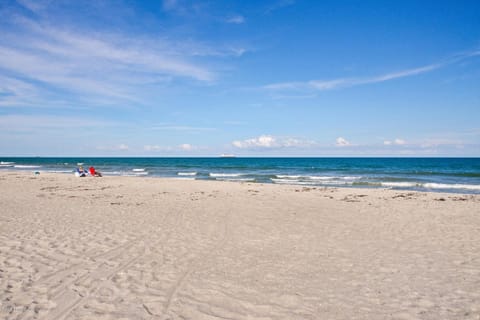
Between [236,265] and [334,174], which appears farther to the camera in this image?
[334,174]

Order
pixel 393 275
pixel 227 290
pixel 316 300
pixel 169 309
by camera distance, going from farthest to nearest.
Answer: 1. pixel 393 275
2. pixel 227 290
3. pixel 316 300
4. pixel 169 309

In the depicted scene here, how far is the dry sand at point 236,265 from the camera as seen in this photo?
453cm

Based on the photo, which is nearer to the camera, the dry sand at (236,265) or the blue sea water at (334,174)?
the dry sand at (236,265)

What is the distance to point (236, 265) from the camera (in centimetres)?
640

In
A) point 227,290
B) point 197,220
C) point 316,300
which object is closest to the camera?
point 316,300

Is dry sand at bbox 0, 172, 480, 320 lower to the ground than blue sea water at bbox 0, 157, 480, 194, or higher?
lower

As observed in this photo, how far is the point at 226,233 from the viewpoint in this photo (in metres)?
9.16

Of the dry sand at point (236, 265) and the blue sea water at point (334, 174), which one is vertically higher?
the blue sea water at point (334, 174)

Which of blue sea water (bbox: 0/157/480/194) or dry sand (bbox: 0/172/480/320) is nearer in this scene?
dry sand (bbox: 0/172/480/320)

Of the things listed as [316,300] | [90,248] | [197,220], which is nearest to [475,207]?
[197,220]

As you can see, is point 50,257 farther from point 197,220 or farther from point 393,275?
point 393,275

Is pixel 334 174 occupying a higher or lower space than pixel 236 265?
higher

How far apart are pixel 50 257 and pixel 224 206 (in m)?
8.30

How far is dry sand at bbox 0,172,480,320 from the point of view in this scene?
4527 millimetres
